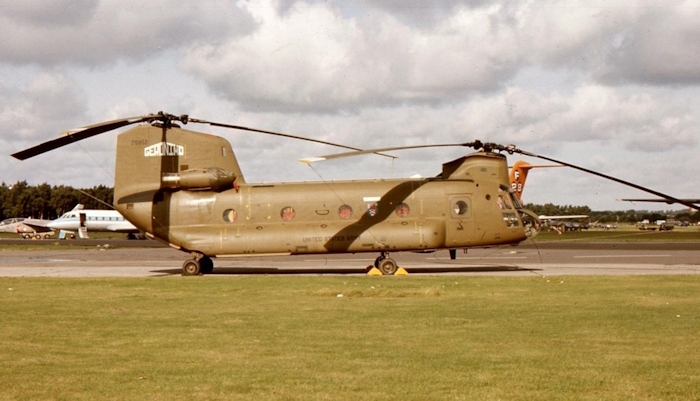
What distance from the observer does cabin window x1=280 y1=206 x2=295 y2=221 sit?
32.0 m

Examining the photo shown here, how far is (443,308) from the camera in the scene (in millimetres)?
A: 17750

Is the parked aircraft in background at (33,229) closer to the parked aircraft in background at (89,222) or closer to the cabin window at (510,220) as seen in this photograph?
the parked aircraft in background at (89,222)

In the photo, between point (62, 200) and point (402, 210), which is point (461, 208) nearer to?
point (402, 210)

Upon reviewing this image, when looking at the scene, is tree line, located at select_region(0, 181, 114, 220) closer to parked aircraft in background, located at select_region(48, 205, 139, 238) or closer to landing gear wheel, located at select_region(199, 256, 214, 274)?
parked aircraft in background, located at select_region(48, 205, 139, 238)

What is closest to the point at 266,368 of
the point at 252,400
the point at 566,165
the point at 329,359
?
the point at 329,359

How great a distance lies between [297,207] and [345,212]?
2.02 meters

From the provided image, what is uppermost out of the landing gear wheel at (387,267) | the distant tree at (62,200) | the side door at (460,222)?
the distant tree at (62,200)

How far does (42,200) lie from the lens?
16700cm

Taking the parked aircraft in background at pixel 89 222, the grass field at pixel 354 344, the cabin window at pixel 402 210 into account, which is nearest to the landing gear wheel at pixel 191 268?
the cabin window at pixel 402 210

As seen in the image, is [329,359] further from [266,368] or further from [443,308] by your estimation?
[443,308]

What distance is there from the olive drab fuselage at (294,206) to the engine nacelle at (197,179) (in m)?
0.04

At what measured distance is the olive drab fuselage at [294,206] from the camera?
31.6 meters

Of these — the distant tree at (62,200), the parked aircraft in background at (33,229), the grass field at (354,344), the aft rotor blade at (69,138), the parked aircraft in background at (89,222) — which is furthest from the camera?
the distant tree at (62,200)

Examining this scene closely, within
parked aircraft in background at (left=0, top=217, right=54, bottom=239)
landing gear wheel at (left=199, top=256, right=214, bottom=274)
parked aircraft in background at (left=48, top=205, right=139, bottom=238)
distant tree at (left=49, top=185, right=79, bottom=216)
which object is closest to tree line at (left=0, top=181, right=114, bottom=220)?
distant tree at (left=49, top=185, right=79, bottom=216)
